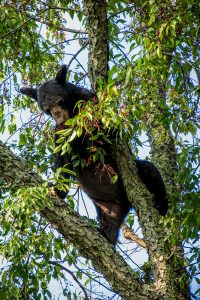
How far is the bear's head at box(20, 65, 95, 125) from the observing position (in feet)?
19.5

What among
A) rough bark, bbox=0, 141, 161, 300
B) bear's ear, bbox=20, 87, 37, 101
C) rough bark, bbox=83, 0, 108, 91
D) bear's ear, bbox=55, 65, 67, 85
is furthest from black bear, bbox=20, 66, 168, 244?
rough bark, bbox=0, 141, 161, 300

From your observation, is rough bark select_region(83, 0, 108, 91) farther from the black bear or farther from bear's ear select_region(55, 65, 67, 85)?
bear's ear select_region(55, 65, 67, 85)

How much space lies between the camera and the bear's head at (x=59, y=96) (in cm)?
594

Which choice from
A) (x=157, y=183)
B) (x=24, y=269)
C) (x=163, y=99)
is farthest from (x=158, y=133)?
(x=24, y=269)

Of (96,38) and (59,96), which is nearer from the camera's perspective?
(96,38)

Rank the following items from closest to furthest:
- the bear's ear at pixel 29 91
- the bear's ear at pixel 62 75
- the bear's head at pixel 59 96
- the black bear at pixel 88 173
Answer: the black bear at pixel 88 173, the bear's head at pixel 59 96, the bear's ear at pixel 62 75, the bear's ear at pixel 29 91

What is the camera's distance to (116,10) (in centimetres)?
622

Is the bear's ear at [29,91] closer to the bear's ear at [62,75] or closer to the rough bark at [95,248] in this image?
the bear's ear at [62,75]

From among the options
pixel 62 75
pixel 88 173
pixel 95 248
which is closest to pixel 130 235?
pixel 88 173

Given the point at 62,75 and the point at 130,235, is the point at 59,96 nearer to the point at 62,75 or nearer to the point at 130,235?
the point at 62,75

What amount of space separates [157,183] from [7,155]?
1.92 metres

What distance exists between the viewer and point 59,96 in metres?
6.03

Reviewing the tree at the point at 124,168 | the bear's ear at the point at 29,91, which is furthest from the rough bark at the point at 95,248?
the bear's ear at the point at 29,91

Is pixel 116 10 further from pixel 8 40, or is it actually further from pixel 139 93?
pixel 139 93
